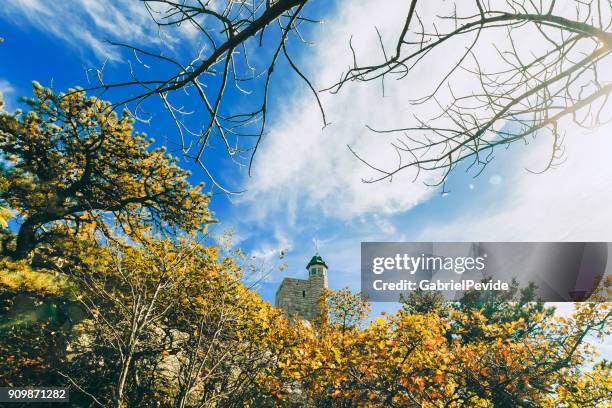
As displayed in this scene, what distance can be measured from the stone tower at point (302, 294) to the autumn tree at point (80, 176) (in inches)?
938

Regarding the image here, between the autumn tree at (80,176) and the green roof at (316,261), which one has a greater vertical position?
the green roof at (316,261)

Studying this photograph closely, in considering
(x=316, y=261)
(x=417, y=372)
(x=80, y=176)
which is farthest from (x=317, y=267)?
(x=417, y=372)

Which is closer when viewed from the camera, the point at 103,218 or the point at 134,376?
the point at 134,376

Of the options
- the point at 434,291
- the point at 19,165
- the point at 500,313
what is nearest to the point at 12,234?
the point at 19,165

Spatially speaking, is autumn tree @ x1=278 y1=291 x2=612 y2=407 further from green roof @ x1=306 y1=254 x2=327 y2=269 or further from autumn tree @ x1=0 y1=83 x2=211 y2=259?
green roof @ x1=306 y1=254 x2=327 y2=269

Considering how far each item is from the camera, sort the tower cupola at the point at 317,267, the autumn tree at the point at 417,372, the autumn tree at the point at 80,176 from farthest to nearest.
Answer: the tower cupola at the point at 317,267 → the autumn tree at the point at 80,176 → the autumn tree at the point at 417,372

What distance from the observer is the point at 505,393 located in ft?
16.0

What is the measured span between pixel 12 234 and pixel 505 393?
1267 cm

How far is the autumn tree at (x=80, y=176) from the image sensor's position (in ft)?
25.7

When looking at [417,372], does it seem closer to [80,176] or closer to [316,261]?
[80,176]

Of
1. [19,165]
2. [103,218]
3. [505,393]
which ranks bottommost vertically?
[505,393]

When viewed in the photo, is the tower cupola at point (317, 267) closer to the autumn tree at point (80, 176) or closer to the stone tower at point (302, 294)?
the stone tower at point (302, 294)

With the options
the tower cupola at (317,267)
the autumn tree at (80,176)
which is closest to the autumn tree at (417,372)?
the autumn tree at (80,176)

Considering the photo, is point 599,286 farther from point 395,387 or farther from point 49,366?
point 49,366
